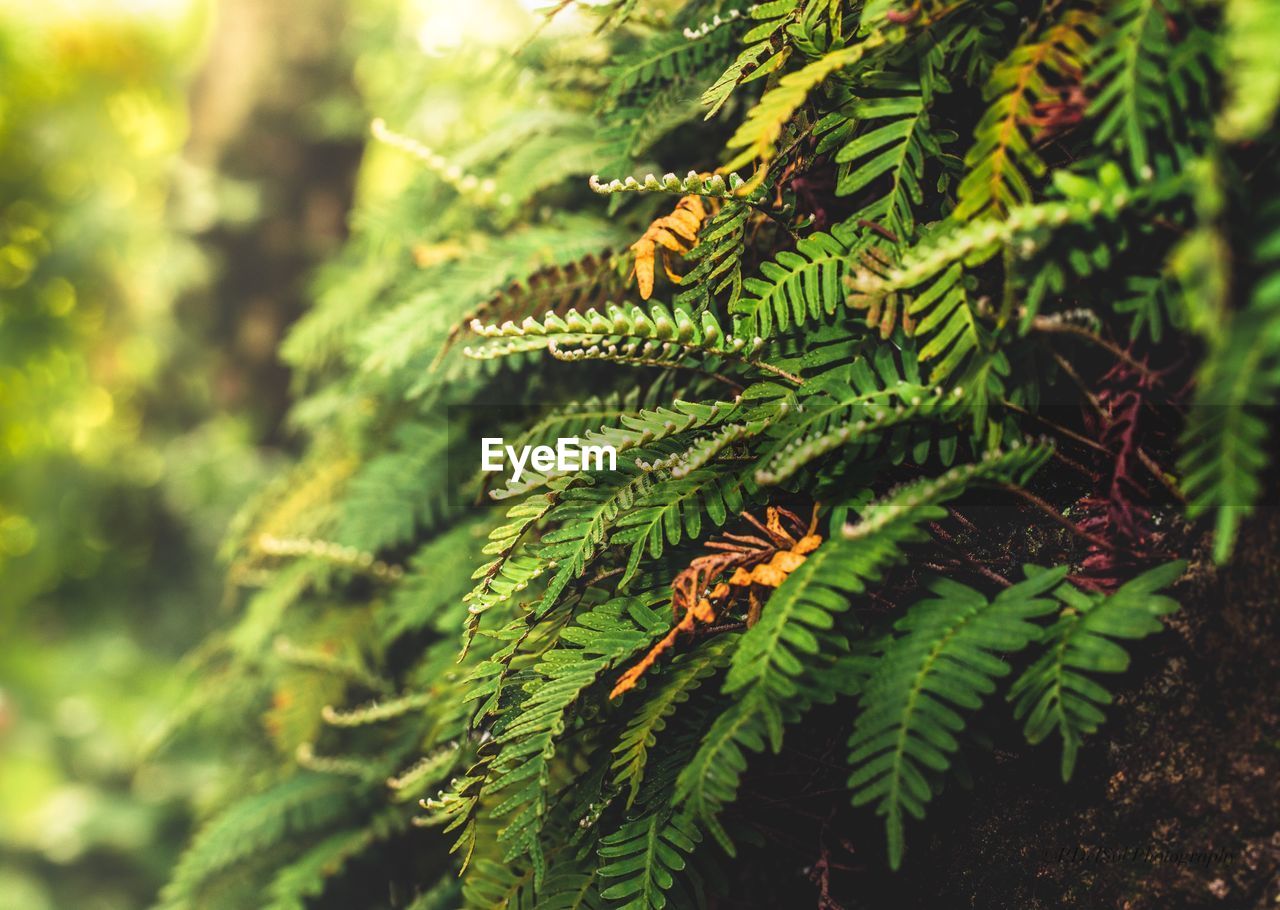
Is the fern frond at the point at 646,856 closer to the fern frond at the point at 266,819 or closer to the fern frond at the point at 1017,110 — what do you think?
the fern frond at the point at 1017,110

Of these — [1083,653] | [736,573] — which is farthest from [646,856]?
[1083,653]

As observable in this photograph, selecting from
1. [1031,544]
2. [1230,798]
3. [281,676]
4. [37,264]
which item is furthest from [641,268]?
[37,264]

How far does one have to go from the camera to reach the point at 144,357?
3.62 meters

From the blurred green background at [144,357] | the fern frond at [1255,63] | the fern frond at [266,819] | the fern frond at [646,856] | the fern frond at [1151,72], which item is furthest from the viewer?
the blurred green background at [144,357]

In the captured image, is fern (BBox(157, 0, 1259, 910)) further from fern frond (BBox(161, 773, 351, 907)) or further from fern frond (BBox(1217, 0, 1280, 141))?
fern frond (BBox(161, 773, 351, 907))

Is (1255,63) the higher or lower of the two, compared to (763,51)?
lower

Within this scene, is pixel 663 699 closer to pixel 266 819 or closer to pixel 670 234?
pixel 670 234

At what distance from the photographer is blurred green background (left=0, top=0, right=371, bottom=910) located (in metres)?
3.34

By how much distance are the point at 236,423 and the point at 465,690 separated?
2496 mm

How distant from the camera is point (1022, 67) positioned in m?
0.78

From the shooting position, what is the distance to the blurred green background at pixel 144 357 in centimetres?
334

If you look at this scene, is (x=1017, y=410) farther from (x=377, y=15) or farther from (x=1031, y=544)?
(x=377, y=15)

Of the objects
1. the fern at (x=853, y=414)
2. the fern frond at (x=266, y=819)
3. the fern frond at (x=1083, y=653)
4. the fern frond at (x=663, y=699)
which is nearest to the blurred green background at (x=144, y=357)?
the fern frond at (x=266, y=819)

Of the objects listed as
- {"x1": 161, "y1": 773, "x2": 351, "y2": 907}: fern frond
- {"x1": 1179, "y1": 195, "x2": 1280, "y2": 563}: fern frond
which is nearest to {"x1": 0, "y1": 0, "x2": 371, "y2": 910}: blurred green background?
{"x1": 161, "y1": 773, "x2": 351, "y2": 907}: fern frond
